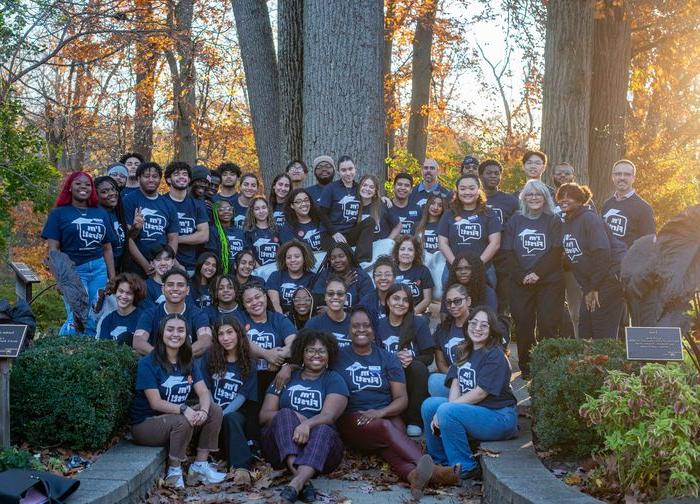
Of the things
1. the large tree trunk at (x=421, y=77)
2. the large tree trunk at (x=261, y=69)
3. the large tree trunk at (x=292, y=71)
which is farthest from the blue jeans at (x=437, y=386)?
the large tree trunk at (x=421, y=77)

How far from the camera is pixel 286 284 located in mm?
8805

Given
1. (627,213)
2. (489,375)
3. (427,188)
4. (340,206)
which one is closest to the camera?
(489,375)

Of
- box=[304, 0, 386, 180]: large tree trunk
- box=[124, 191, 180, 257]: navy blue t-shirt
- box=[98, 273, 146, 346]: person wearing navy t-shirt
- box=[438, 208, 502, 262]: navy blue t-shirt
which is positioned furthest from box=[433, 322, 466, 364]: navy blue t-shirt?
box=[304, 0, 386, 180]: large tree trunk

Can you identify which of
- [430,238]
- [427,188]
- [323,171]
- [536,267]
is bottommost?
[536,267]

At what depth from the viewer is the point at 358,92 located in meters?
11.0

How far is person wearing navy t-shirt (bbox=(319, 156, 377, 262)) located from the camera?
9.80 metres

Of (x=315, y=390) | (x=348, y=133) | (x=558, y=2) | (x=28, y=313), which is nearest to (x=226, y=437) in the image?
(x=315, y=390)

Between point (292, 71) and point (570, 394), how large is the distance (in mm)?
7346

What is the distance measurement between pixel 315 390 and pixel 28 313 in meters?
2.27

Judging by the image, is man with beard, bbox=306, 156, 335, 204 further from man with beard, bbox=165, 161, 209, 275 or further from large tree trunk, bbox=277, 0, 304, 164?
large tree trunk, bbox=277, 0, 304, 164

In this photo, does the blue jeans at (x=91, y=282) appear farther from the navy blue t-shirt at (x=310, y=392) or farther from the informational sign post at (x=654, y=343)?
the informational sign post at (x=654, y=343)

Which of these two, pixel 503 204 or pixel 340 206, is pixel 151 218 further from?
pixel 503 204

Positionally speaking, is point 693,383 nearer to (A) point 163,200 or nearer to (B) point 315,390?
(B) point 315,390

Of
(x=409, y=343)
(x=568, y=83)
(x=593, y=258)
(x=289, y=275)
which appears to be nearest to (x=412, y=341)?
(x=409, y=343)
